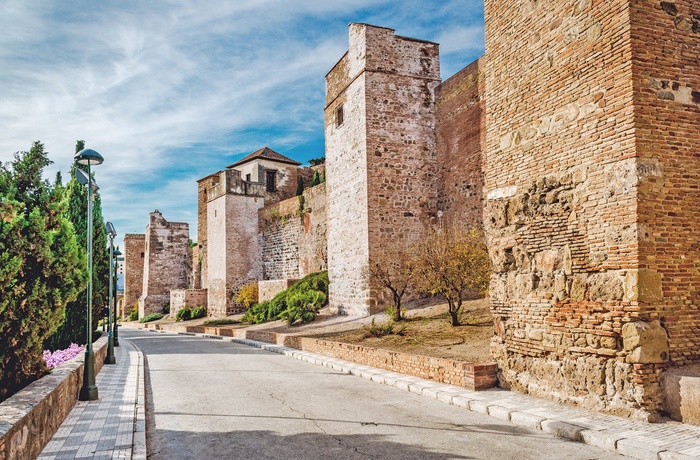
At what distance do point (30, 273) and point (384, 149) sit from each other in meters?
13.2

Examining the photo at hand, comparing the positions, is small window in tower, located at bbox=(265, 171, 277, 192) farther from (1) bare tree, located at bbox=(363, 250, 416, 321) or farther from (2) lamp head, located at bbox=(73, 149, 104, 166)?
(2) lamp head, located at bbox=(73, 149, 104, 166)

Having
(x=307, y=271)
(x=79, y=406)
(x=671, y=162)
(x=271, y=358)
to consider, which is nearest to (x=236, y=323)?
(x=307, y=271)

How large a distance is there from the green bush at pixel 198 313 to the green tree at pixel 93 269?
1475 cm

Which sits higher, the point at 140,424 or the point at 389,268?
the point at 389,268

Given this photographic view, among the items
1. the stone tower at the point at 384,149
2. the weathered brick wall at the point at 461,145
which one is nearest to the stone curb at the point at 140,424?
the stone tower at the point at 384,149

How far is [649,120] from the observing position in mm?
6316

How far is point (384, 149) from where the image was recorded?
61.6 ft

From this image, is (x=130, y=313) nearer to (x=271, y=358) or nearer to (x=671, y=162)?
(x=271, y=358)

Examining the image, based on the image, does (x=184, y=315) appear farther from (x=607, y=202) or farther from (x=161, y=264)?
(x=607, y=202)

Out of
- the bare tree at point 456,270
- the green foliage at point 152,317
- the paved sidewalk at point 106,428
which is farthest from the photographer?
the green foliage at point 152,317

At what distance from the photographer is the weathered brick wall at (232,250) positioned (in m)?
32.1

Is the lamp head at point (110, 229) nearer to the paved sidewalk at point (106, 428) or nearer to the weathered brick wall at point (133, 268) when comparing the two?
the paved sidewalk at point (106, 428)

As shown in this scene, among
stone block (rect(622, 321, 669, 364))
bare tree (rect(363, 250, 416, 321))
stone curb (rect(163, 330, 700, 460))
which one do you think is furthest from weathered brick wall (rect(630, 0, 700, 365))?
bare tree (rect(363, 250, 416, 321))

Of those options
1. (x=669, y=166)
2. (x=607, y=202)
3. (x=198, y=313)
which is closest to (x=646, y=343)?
(x=607, y=202)
